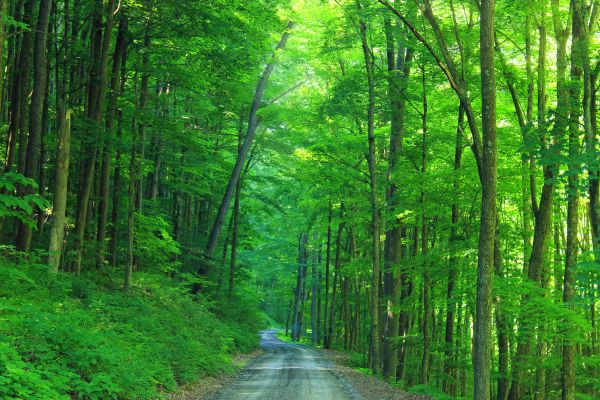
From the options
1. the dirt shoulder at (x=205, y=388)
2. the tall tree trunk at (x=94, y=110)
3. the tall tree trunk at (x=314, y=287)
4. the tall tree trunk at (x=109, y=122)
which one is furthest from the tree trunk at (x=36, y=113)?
the tall tree trunk at (x=314, y=287)

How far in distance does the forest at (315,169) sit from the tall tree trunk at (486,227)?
0.11ft

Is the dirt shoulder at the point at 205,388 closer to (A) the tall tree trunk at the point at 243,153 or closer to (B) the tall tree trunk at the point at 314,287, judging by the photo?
(A) the tall tree trunk at the point at 243,153

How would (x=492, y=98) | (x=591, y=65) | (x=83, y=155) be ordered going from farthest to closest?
(x=83, y=155) < (x=591, y=65) < (x=492, y=98)

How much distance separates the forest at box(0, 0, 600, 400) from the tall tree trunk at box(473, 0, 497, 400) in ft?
0.11

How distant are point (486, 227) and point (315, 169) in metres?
14.4

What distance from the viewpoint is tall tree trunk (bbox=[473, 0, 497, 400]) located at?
921cm

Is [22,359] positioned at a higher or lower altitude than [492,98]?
lower

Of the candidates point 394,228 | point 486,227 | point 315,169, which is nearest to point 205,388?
→ point 486,227

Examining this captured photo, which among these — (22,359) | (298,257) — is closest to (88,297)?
(22,359)

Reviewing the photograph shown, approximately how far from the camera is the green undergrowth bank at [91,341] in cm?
681

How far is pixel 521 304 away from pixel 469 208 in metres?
5.68

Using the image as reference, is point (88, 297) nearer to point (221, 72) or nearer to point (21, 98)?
point (21, 98)

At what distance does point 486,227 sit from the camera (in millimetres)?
9375

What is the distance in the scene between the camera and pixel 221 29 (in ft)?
48.5
